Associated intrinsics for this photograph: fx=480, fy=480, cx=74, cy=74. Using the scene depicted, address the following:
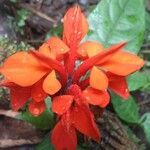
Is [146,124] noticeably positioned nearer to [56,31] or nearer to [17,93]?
[56,31]

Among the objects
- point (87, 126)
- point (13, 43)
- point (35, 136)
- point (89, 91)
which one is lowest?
point (35, 136)

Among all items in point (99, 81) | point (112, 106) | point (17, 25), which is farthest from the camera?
point (17, 25)

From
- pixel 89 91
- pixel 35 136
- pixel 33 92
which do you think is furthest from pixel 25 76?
pixel 35 136

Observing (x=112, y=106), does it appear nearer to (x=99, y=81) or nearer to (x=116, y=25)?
(x=116, y=25)

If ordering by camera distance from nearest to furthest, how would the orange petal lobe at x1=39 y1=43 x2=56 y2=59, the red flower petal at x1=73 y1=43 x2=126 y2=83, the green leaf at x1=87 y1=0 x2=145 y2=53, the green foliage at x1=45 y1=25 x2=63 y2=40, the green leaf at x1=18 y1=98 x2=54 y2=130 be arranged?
1. the red flower petal at x1=73 y1=43 x2=126 y2=83
2. the orange petal lobe at x1=39 y1=43 x2=56 y2=59
3. the green leaf at x1=18 y1=98 x2=54 y2=130
4. the green leaf at x1=87 y1=0 x2=145 y2=53
5. the green foliage at x1=45 y1=25 x2=63 y2=40

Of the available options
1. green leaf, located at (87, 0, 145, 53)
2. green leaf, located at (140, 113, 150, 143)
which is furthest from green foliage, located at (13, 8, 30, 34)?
green leaf, located at (140, 113, 150, 143)

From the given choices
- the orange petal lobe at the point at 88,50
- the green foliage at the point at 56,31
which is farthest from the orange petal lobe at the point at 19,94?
the green foliage at the point at 56,31

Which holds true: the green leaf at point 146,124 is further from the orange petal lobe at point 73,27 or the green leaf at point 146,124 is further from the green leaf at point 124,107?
the orange petal lobe at point 73,27

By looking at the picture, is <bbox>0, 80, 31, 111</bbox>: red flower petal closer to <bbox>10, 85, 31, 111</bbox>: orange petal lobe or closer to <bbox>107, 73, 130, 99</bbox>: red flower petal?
<bbox>10, 85, 31, 111</bbox>: orange petal lobe
